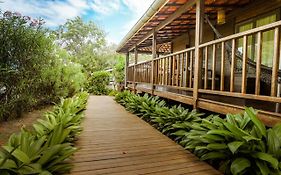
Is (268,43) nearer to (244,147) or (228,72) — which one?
(228,72)

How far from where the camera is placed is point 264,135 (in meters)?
2.37

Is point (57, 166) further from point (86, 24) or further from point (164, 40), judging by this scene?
point (86, 24)

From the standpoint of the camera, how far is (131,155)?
2.90 m

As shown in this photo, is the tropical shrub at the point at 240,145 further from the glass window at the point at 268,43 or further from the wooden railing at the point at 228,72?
the glass window at the point at 268,43

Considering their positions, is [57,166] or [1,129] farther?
[1,129]

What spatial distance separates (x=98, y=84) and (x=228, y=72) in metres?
10.8

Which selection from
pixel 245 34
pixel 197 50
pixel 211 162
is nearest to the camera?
pixel 211 162

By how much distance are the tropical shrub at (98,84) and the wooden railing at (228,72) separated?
6.76m

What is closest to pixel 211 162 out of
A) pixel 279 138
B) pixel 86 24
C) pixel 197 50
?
pixel 279 138

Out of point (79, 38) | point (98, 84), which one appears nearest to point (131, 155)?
point (98, 84)

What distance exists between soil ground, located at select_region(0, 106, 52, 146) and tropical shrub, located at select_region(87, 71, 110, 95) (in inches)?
330

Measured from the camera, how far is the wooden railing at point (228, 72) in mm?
2723

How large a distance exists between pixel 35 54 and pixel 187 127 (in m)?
4.58

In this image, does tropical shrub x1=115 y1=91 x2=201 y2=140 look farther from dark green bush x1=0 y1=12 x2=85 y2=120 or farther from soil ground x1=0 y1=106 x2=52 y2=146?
dark green bush x1=0 y1=12 x2=85 y2=120
